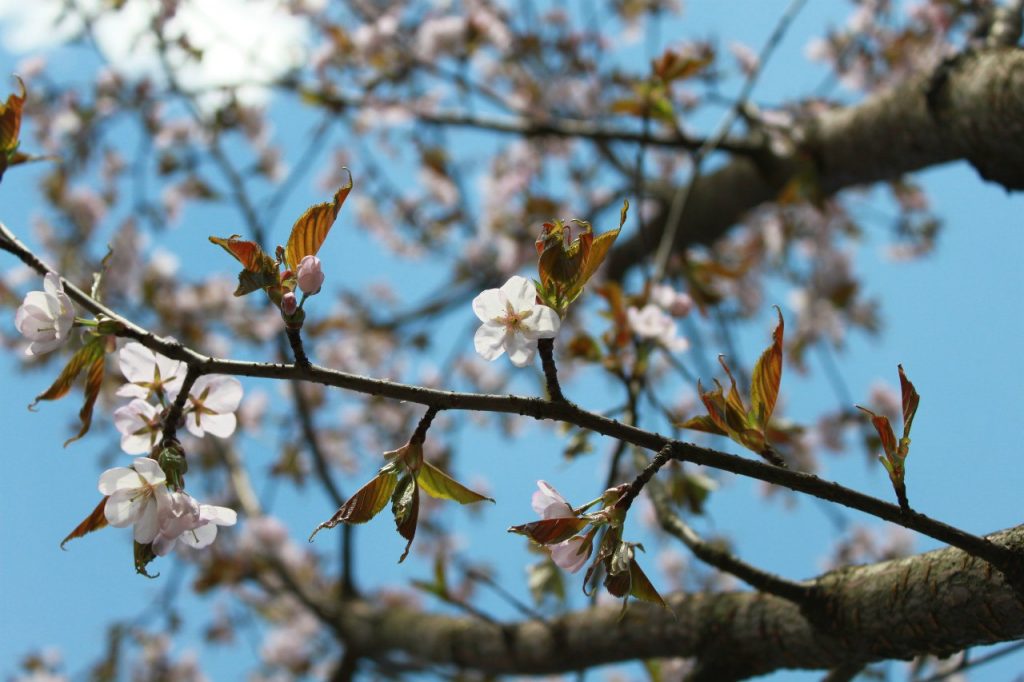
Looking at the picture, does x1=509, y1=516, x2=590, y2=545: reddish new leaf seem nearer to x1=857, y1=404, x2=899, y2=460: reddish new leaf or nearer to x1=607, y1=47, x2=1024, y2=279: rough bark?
x1=857, y1=404, x2=899, y2=460: reddish new leaf

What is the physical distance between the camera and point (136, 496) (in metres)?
0.63

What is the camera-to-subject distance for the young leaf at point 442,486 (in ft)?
2.06

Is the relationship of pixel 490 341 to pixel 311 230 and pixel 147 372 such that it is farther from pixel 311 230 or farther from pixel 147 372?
pixel 147 372

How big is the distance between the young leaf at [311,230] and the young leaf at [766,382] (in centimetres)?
36

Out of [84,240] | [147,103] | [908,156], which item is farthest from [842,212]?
[84,240]

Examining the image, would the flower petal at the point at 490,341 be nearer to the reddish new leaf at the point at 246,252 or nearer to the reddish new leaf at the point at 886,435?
the reddish new leaf at the point at 246,252

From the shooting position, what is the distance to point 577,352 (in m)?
1.23

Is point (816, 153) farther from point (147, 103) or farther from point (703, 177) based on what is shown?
point (147, 103)

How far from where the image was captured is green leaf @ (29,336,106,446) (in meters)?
0.69

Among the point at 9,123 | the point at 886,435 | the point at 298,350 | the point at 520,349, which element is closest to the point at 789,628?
the point at 886,435

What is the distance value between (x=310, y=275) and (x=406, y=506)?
0.20 meters

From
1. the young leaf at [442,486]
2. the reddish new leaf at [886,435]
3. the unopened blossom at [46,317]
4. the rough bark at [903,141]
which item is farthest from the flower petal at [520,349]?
the rough bark at [903,141]

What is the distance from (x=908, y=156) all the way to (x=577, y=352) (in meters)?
0.88

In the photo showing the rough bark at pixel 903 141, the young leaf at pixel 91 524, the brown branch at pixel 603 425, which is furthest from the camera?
the rough bark at pixel 903 141
